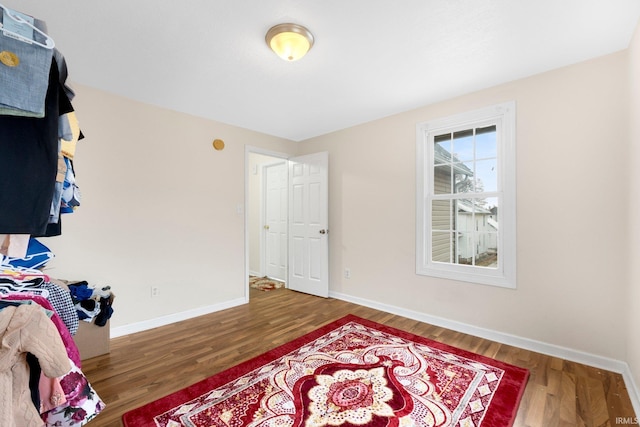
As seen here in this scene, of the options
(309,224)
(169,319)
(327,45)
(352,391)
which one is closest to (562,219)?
(352,391)

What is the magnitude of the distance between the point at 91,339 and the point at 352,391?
6.92 ft

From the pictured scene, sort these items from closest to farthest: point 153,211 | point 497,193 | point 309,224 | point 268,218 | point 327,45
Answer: point 327,45 → point 497,193 → point 153,211 → point 309,224 → point 268,218

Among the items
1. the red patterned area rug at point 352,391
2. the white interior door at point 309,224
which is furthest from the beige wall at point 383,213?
A: the red patterned area rug at point 352,391

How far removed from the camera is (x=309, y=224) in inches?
166

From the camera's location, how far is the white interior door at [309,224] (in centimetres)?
404

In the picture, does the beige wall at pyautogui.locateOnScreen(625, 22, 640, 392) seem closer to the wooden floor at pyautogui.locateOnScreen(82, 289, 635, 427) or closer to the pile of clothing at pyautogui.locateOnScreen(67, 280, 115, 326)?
the wooden floor at pyautogui.locateOnScreen(82, 289, 635, 427)

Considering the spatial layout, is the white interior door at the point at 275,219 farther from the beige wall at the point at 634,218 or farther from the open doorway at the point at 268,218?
the beige wall at the point at 634,218

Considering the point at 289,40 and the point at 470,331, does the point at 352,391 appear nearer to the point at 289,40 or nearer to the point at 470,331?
the point at 470,331

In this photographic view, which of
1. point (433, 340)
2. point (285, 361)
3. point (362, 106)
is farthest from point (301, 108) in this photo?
point (433, 340)

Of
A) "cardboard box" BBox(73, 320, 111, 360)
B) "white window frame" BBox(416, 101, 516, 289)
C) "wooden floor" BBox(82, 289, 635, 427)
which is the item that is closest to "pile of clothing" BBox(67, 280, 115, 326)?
"cardboard box" BBox(73, 320, 111, 360)

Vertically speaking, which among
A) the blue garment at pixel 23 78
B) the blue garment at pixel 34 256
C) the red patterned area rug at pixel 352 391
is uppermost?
the blue garment at pixel 23 78

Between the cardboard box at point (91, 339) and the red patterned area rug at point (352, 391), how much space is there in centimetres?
101

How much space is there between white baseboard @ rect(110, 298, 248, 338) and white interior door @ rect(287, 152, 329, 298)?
950 mm

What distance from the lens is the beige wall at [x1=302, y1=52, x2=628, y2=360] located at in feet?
7.04
